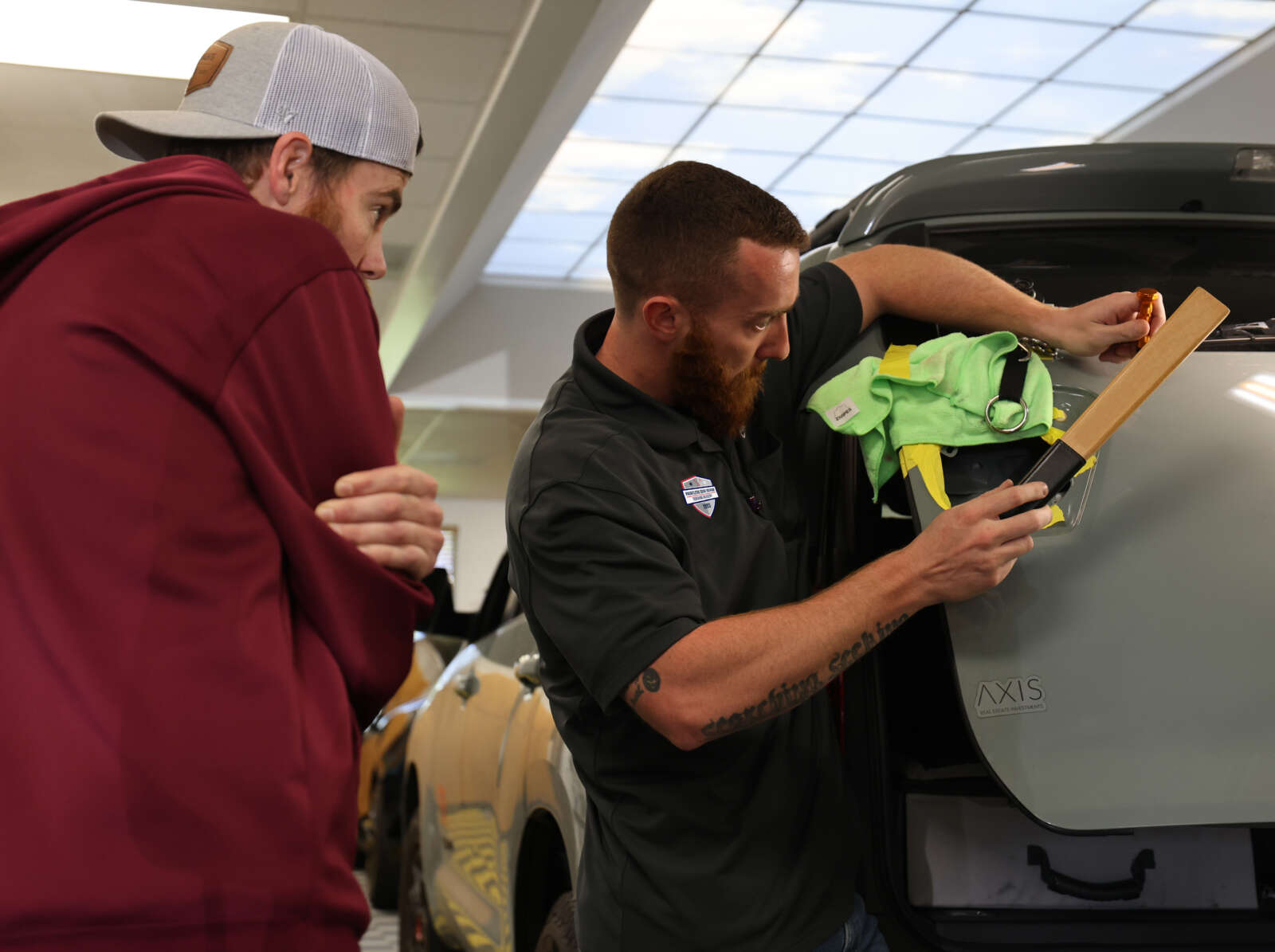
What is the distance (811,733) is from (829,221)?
3.24ft

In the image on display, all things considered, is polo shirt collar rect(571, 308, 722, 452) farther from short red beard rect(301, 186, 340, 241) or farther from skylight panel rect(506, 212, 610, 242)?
skylight panel rect(506, 212, 610, 242)

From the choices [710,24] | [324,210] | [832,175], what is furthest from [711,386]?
[832,175]

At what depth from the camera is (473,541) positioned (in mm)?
24453

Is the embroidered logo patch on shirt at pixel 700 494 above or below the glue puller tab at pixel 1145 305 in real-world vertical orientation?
below

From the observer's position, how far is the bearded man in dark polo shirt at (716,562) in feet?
5.18

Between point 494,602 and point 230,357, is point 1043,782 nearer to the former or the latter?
point 230,357

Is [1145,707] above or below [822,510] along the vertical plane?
below

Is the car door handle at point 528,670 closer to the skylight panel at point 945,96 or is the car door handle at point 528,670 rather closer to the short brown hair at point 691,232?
the short brown hair at point 691,232

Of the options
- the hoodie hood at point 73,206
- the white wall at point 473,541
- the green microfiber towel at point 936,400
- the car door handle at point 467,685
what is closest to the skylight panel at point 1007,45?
the car door handle at point 467,685

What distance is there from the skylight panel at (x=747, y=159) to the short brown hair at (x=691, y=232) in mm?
7389

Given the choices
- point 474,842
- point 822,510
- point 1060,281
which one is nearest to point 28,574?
point 822,510

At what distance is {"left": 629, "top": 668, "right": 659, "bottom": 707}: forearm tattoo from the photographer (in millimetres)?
1573

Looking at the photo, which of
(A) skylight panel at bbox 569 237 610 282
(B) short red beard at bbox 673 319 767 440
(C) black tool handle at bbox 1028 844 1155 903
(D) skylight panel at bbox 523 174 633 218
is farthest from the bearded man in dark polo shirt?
(A) skylight panel at bbox 569 237 610 282

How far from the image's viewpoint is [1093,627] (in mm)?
1614
